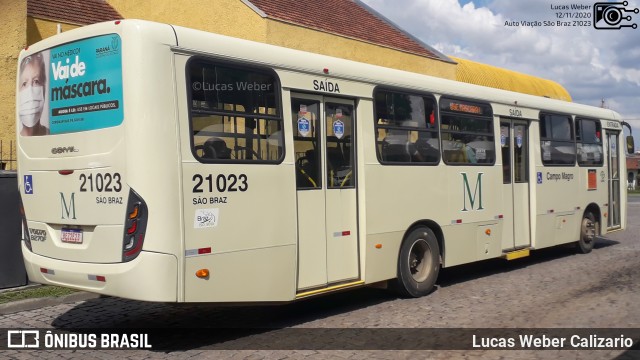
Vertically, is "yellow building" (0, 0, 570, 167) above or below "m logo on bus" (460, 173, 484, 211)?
above

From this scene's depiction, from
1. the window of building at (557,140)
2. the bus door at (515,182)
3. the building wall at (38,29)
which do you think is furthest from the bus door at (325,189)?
the building wall at (38,29)

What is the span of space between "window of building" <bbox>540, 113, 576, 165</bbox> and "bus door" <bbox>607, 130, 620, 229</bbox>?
202cm

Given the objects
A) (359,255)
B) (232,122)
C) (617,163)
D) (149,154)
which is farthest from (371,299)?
(617,163)

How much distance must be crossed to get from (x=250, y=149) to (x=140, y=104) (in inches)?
50.6

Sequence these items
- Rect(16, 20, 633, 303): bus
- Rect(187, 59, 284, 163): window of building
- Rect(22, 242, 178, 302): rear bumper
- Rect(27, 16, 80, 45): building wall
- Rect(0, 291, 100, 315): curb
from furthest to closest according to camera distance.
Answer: Rect(27, 16, 80, 45): building wall < Rect(0, 291, 100, 315): curb < Rect(187, 59, 284, 163): window of building < Rect(16, 20, 633, 303): bus < Rect(22, 242, 178, 302): rear bumper

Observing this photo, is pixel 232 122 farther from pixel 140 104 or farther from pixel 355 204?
pixel 355 204

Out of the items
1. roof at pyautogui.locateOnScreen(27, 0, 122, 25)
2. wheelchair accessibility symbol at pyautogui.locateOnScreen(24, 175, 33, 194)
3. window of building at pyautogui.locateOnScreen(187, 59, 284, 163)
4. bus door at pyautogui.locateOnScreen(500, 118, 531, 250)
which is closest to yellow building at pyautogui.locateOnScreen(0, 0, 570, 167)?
roof at pyautogui.locateOnScreen(27, 0, 122, 25)

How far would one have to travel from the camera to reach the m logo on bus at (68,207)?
6.10 metres

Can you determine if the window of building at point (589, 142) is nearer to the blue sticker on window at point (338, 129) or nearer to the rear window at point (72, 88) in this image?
the blue sticker on window at point (338, 129)

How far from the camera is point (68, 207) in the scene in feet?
20.2

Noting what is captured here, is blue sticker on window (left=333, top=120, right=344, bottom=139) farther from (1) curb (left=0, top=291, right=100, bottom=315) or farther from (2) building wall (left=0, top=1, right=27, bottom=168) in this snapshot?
(2) building wall (left=0, top=1, right=27, bottom=168)

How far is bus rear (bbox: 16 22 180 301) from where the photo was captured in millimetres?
5566

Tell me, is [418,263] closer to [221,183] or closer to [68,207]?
[221,183]

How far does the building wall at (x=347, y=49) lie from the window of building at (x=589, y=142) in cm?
635
